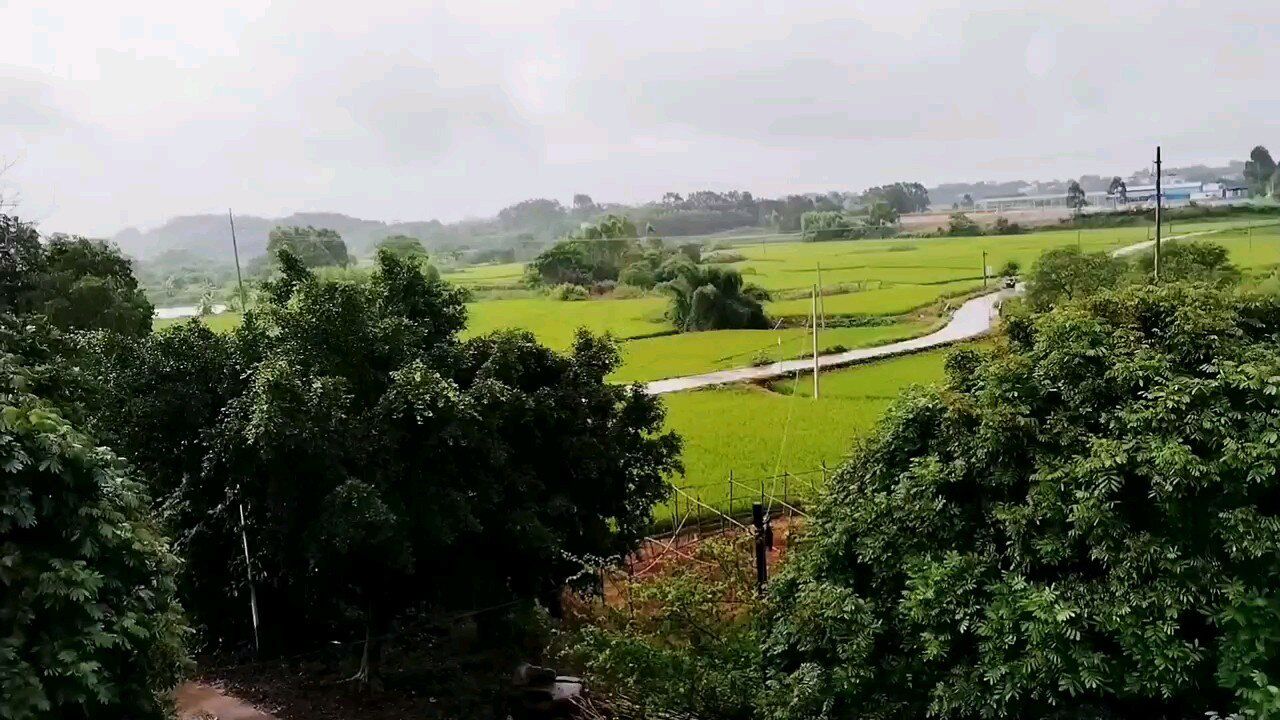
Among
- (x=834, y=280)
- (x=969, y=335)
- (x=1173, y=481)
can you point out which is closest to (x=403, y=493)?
(x=1173, y=481)

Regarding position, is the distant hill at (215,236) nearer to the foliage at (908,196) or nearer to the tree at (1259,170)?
the foliage at (908,196)

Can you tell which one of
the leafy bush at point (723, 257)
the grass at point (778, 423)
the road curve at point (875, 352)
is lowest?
the grass at point (778, 423)

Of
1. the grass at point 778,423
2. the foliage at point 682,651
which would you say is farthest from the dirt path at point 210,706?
the grass at point 778,423

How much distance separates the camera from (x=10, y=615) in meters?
3.37

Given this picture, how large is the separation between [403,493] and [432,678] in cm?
171

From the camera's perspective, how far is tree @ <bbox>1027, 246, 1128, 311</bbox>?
40.3ft

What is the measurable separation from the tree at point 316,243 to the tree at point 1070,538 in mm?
12133

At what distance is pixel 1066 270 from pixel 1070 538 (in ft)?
33.4

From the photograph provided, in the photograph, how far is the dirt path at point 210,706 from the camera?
20.3 feet

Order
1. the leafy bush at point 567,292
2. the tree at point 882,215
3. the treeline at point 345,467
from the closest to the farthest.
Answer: the treeline at point 345,467 → the leafy bush at point 567,292 → the tree at point 882,215

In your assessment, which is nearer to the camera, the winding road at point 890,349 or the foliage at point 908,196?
the winding road at point 890,349

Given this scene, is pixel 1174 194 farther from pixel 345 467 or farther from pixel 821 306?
pixel 345 467

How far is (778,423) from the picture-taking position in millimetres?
12531

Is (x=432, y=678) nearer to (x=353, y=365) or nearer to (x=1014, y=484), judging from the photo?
(x=353, y=365)
